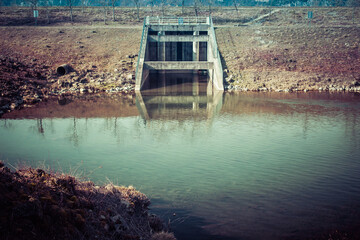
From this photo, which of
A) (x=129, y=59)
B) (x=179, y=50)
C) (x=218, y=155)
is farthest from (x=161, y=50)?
(x=218, y=155)

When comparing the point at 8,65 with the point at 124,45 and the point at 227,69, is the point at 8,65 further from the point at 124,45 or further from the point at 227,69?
the point at 227,69

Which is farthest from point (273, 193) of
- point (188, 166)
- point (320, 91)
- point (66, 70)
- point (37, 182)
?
point (66, 70)

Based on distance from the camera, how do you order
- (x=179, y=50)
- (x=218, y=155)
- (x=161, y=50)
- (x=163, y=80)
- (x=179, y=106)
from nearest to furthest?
(x=218, y=155) → (x=179, y=106) → (x=163, y=80) → (x=161, y=50) → (x=179, y=50)

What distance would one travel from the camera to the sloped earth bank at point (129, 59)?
36.8 metres

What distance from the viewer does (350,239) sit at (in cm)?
959

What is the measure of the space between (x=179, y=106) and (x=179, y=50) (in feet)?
75.0

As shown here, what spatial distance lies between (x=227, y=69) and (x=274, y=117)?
1645 cm

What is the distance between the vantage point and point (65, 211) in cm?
786

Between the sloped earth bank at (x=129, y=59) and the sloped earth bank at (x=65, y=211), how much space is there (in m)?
20.2

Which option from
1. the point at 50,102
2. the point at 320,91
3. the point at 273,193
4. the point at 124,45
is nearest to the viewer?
the point at 273,193

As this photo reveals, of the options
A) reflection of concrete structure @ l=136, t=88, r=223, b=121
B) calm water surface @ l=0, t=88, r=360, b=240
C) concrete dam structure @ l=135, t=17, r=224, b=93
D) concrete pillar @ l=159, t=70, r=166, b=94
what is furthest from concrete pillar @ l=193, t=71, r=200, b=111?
concrete pillar @ l=159, t=70, r=166, b=94

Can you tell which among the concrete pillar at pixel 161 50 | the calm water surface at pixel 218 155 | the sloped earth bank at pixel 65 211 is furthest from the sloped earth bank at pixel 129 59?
the sloped earth bank at pixel 65 211

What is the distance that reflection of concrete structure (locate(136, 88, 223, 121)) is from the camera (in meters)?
25.8

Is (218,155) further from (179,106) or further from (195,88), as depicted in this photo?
(195,88)
